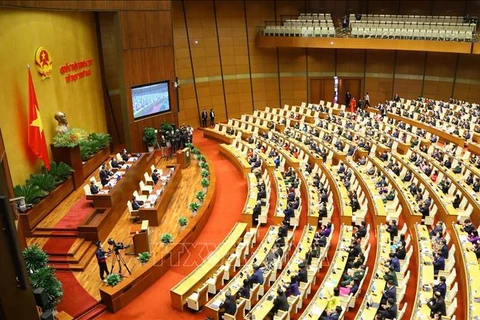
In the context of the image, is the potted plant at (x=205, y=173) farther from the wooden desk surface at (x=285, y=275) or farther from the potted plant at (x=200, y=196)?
the wooden desk surface at (x=285, y=275)

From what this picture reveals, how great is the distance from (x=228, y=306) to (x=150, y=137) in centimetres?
1061

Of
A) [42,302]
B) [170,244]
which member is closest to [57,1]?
[170,244]

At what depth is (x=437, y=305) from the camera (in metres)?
7.41

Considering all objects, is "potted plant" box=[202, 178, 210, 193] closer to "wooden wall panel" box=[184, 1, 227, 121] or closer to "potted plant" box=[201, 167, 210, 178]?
"potted plant" box=[201, 167, 210, 178]

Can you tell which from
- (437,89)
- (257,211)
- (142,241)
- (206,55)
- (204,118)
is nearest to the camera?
(142,241)

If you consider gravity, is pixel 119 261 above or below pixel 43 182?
below

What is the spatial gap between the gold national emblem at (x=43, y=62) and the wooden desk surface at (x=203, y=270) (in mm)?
7246

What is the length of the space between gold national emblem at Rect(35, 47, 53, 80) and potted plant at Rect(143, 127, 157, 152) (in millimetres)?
4607

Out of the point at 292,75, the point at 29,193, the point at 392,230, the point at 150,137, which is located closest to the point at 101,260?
the point at 29,193

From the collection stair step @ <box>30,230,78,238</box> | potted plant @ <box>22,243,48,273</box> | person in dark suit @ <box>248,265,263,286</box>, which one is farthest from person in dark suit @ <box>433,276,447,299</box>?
stair step @ <box>30,230,78,238</box>

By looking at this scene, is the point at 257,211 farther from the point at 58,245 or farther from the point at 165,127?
the point at 165,127

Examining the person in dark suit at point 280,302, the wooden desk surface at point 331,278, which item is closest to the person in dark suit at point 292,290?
the wooden desk surface at point 331,278

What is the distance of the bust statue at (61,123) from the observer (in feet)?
44.2

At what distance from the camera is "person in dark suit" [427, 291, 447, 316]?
739 centimetres
